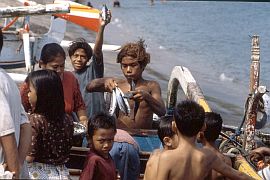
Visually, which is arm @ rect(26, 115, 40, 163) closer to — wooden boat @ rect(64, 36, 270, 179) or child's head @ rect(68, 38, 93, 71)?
wooden boat @ rect(64, 36, 270, 179)

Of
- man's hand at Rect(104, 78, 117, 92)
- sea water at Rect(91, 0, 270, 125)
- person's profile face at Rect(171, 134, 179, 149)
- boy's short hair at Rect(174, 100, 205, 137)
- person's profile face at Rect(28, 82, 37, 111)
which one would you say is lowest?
sea water at Rect(91, 0, 270, 125)

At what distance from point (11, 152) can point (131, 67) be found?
8.92 ft

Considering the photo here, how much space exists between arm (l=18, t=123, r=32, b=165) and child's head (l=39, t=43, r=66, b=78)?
6.06 ft

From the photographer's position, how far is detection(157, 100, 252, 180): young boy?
14.6 ft

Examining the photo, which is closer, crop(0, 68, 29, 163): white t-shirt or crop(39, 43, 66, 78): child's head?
crop(0, 68, 29, 163): white t-shirt

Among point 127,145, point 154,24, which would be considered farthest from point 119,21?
point 127,145

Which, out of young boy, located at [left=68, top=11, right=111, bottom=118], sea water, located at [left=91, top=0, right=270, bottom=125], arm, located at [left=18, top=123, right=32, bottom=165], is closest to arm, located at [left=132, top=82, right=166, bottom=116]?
young boy, located at [left=68, top=11, right=111, bottom=118]

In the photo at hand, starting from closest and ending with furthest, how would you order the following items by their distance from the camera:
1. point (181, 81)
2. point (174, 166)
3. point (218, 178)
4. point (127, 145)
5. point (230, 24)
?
point (174, 166) < point (218, 178) < point (127, 145) < point (181, 81) < point (230, 24)

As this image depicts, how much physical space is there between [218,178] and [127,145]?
3.24 ft

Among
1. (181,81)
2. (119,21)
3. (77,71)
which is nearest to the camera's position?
(77,71)

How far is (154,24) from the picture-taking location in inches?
2072

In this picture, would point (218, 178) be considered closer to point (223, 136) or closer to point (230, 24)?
point (223, 136)

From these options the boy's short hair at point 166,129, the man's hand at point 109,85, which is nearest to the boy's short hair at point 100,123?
the boy's short hair at point 166,129

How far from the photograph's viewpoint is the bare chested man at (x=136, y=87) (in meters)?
6.45
